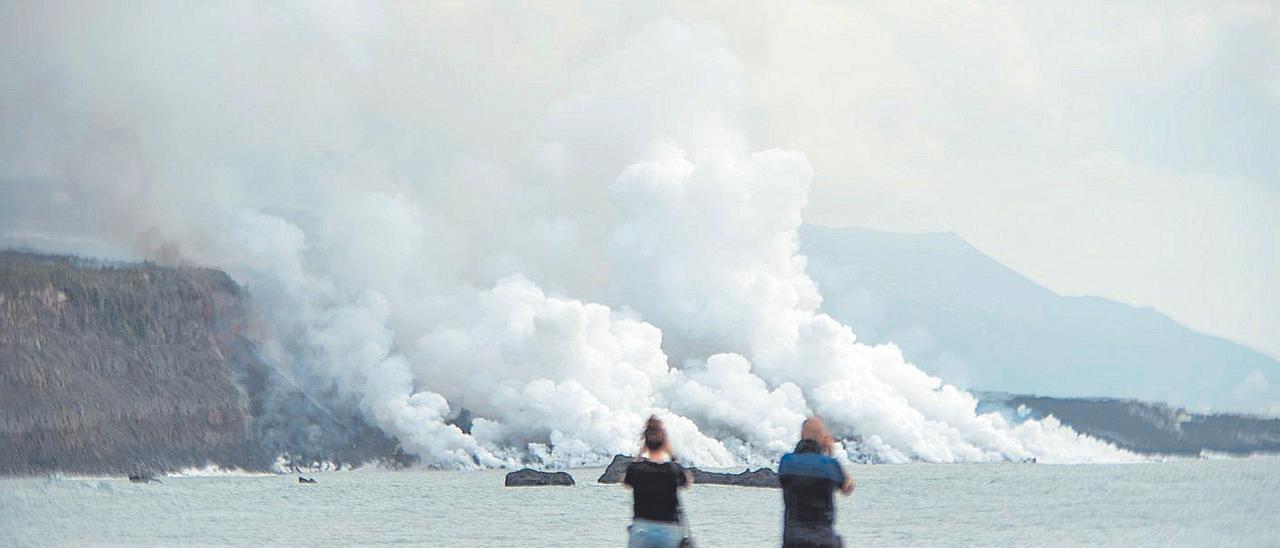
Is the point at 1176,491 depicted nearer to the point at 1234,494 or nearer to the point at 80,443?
the point at 1234,494

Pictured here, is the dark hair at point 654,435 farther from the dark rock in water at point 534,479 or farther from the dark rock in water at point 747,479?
the dark rock in water at point 747,479

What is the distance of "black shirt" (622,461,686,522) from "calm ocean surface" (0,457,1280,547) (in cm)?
4645

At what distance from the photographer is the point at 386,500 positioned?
13212 centimetres

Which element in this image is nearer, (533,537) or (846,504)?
(533,537)

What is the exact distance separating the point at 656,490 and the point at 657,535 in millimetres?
699

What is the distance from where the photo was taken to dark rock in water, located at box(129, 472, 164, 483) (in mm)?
185750

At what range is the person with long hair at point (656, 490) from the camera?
25516 millimetres

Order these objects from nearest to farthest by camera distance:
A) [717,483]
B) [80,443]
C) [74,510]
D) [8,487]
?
[74,510]
[8,487]
[717,483]
[80,443]

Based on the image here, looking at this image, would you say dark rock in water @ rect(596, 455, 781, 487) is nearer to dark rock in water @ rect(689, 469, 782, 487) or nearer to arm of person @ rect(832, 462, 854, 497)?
dark rock in water @ rect(689, 469, 782, 487)

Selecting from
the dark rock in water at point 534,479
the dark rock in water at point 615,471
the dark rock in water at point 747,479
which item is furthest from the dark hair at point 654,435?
the dark rock in water at point 747,479

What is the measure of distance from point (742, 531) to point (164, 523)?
30322mm

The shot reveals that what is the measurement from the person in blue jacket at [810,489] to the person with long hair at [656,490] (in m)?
1.48

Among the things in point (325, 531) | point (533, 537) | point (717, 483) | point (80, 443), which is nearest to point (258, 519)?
point (325, 531)

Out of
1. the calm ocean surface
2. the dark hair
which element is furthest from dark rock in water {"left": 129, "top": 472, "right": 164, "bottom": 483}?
the dark hair
